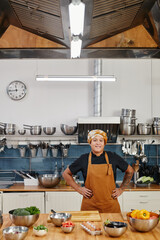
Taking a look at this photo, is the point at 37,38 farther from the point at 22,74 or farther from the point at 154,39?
the point at 22,74

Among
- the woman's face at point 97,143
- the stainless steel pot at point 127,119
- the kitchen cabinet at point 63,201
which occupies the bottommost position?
the kitchen cabinet at point 63,201

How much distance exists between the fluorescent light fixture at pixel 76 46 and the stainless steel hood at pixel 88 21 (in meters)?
0.13

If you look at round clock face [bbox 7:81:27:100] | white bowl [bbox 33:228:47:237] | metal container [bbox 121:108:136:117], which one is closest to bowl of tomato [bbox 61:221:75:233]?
white bowl [bbox 33:228:47:237]

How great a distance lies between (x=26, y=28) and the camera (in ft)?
10.4

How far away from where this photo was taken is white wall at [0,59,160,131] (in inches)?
240

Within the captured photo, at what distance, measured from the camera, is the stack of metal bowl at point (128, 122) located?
5773mm

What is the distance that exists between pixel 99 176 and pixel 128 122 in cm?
212

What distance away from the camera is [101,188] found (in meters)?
3.84

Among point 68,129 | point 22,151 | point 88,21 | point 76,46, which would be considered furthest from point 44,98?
point 88,21

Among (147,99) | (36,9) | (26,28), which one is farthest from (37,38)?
(147,99)

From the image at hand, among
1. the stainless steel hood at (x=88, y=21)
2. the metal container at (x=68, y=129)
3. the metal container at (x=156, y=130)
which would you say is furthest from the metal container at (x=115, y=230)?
the metal container at (x=156, y=130)

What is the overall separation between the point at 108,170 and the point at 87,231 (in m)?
1.31

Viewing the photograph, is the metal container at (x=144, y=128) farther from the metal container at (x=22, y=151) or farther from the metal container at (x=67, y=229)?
the metal container at (x=67, y=229)

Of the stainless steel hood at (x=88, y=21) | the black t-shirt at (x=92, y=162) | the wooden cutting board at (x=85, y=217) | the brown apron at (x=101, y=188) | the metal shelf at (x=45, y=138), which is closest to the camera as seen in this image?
the stainless steel hood at (x=88, y=21)
